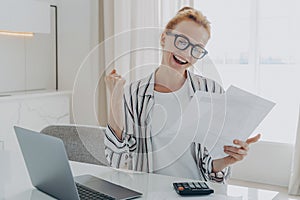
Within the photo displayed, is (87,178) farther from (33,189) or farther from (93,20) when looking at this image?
(93,20)

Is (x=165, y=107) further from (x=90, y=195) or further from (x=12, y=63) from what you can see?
(x=12, y=63)

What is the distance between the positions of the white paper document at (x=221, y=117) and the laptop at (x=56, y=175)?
10.5 inches

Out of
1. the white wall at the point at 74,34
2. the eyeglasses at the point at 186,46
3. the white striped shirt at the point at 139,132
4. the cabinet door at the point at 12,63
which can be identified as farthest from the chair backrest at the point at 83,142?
the white wall at the point at 74,34

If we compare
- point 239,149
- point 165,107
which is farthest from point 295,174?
point 165,107

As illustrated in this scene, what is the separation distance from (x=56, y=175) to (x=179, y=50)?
490 millimetres

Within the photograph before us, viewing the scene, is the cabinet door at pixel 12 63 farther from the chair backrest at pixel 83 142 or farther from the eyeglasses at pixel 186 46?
the eyeglasses at pixel 186 46

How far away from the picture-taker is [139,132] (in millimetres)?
1318

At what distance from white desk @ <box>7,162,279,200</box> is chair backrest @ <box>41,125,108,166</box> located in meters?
0.11

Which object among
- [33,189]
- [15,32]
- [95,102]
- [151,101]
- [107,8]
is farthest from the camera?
[107,8]

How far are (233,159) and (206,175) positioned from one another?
0.40ft

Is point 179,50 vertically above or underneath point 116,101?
above

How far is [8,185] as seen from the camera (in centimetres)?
119

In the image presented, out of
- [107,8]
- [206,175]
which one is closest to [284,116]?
[107,8]

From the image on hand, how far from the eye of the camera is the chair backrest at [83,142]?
4.77ft
